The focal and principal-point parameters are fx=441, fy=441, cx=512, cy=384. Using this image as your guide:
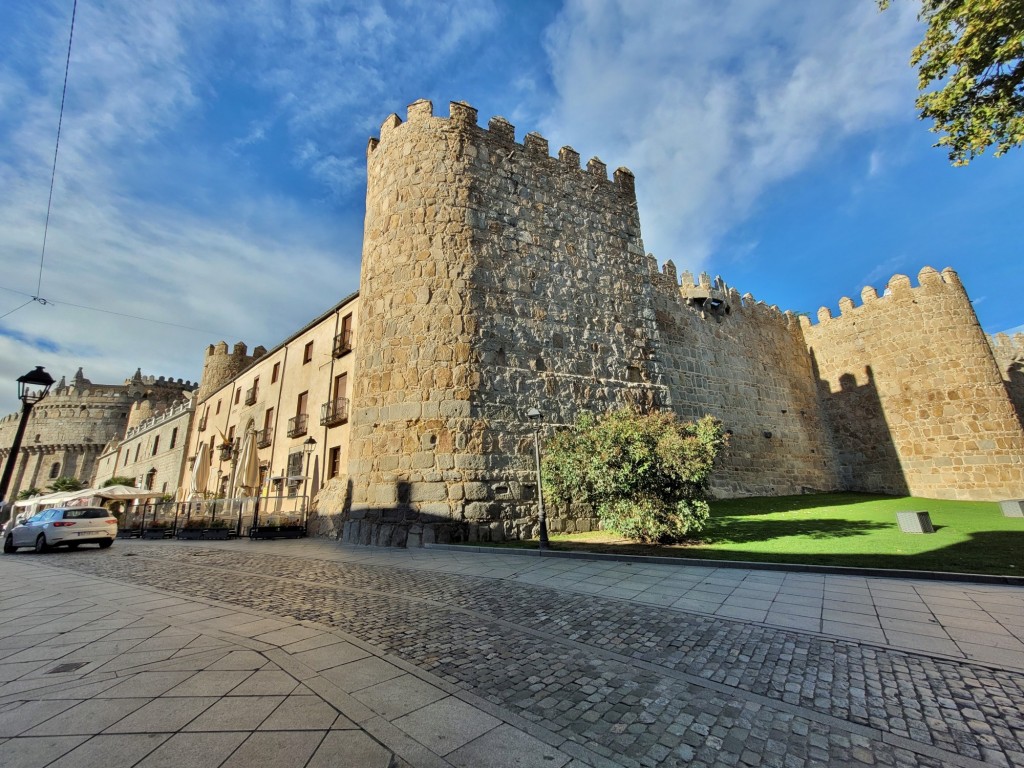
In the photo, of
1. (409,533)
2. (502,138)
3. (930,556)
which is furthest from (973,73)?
(409,533)

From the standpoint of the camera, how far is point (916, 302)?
A: 1852 centimetres

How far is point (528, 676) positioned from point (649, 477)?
20.2 feet

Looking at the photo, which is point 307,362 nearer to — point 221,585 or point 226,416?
point 226,416

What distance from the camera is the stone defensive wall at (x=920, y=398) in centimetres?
1630

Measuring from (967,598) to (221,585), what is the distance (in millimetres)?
9227

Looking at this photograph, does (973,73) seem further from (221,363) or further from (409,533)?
(221,363)

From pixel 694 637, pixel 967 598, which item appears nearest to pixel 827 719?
pixel 694 637

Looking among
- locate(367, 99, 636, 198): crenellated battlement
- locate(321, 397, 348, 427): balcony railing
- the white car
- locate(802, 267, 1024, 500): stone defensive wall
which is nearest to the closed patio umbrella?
the white car

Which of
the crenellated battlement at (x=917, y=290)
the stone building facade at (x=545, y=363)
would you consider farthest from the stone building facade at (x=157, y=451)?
the crenellated battlement at (x=917, y=290)

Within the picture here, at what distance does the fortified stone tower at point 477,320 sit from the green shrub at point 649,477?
2.43 m

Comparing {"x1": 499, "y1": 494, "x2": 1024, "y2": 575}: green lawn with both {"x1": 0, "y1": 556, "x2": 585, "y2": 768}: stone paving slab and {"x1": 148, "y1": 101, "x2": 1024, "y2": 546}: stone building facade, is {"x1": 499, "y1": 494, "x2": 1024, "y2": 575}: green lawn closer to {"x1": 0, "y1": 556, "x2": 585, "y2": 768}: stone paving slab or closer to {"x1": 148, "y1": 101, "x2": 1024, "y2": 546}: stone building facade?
{"x1": 148, "y1": 101, "x2": 1024, "y2": 546}: stone building facade

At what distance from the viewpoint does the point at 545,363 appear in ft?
40.0

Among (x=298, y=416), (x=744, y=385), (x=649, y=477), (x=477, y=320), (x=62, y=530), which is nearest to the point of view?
(x=649, y=477)

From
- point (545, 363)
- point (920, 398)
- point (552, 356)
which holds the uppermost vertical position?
point (552, 356)
